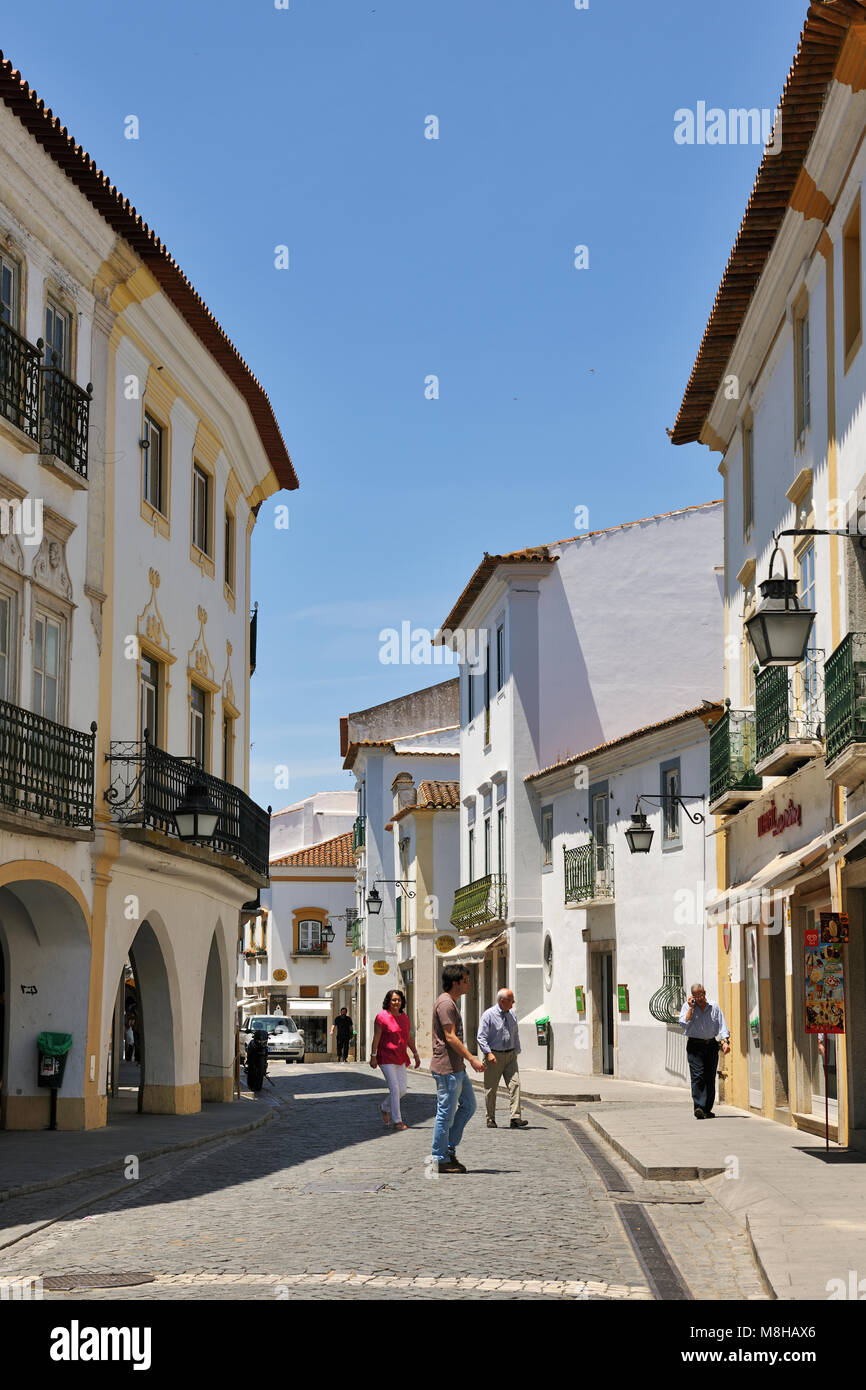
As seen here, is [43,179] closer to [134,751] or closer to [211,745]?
[134,751]

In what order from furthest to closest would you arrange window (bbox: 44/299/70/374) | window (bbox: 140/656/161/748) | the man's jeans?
window (bbox: 140/656/161/748), window (bbox: 44/299/70/374), the man's jeans

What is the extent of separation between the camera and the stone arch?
18.8 metres

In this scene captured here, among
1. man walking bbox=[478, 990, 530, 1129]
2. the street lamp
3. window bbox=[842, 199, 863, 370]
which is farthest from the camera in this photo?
the street lamp

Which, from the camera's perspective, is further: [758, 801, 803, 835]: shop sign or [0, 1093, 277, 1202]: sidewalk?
[758, 801, 803, 835]: shop sign

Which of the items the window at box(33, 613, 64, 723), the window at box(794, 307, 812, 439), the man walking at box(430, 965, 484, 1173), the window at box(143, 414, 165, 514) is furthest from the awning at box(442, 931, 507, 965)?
the man walking at box(430, 965, 484, 1173)

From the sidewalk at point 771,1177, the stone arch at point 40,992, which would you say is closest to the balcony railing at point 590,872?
the sidewalk at point 771,1177

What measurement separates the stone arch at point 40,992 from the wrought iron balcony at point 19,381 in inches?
191

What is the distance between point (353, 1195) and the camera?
41.7 feet

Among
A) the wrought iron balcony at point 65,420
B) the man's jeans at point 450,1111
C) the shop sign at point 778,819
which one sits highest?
the wrought iron balcony at point 65,420

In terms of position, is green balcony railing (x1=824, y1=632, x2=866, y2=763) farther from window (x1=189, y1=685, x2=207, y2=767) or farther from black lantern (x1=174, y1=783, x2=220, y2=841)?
window (x1=189, y1=685, x2=207, y2=767)

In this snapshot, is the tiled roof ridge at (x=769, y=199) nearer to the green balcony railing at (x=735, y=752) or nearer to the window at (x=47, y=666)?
the green balcony railing at (x=735, y=752)

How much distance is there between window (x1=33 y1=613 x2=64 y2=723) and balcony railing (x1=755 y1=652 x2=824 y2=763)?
7.48 meters

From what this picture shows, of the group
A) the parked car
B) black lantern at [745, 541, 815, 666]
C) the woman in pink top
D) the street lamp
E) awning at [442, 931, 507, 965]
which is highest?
black lantern at [745, 541, 815, 666]

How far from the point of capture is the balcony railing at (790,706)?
58.3 ft
